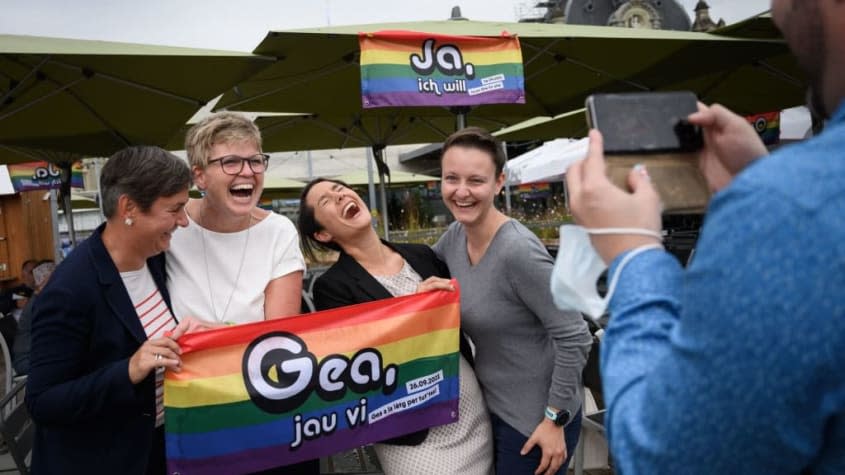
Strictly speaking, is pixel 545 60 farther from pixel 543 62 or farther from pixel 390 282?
pixel 390 282

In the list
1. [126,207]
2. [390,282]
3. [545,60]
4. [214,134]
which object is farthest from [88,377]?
[545,60]

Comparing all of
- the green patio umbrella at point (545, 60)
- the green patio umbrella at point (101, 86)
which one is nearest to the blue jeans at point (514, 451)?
the green patio umbrella at point (545, 60)

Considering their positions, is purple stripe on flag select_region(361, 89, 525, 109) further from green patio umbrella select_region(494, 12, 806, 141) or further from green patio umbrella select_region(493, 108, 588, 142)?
green patio umbrella select_region(493, 108, 588, 142)

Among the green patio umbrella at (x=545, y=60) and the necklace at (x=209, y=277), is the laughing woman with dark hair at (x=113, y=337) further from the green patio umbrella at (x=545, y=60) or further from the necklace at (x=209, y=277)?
the green patio umbrella at (x=545, y=60)

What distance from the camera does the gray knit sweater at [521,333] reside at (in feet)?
6.49

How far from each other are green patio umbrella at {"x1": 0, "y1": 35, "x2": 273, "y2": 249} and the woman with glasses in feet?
8.53

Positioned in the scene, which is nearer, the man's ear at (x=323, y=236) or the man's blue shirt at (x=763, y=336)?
the man's blue shirt at (x=763, y=336)

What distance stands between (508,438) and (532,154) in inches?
454

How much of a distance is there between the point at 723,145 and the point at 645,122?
12 cm

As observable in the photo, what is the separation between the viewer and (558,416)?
78.2 inches

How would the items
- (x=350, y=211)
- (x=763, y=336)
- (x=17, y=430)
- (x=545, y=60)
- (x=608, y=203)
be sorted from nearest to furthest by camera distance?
(x=763, y=336)
(x=608, y=203)
(x=350, y=211)
(x=17, y=430)
(x=545, y=60)

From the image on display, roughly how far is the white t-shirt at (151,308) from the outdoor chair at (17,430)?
0.73 metres

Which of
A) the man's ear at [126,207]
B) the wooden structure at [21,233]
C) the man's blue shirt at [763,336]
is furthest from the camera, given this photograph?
the wooden structure at [21,233]

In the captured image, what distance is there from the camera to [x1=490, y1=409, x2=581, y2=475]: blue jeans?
6.70 ft
